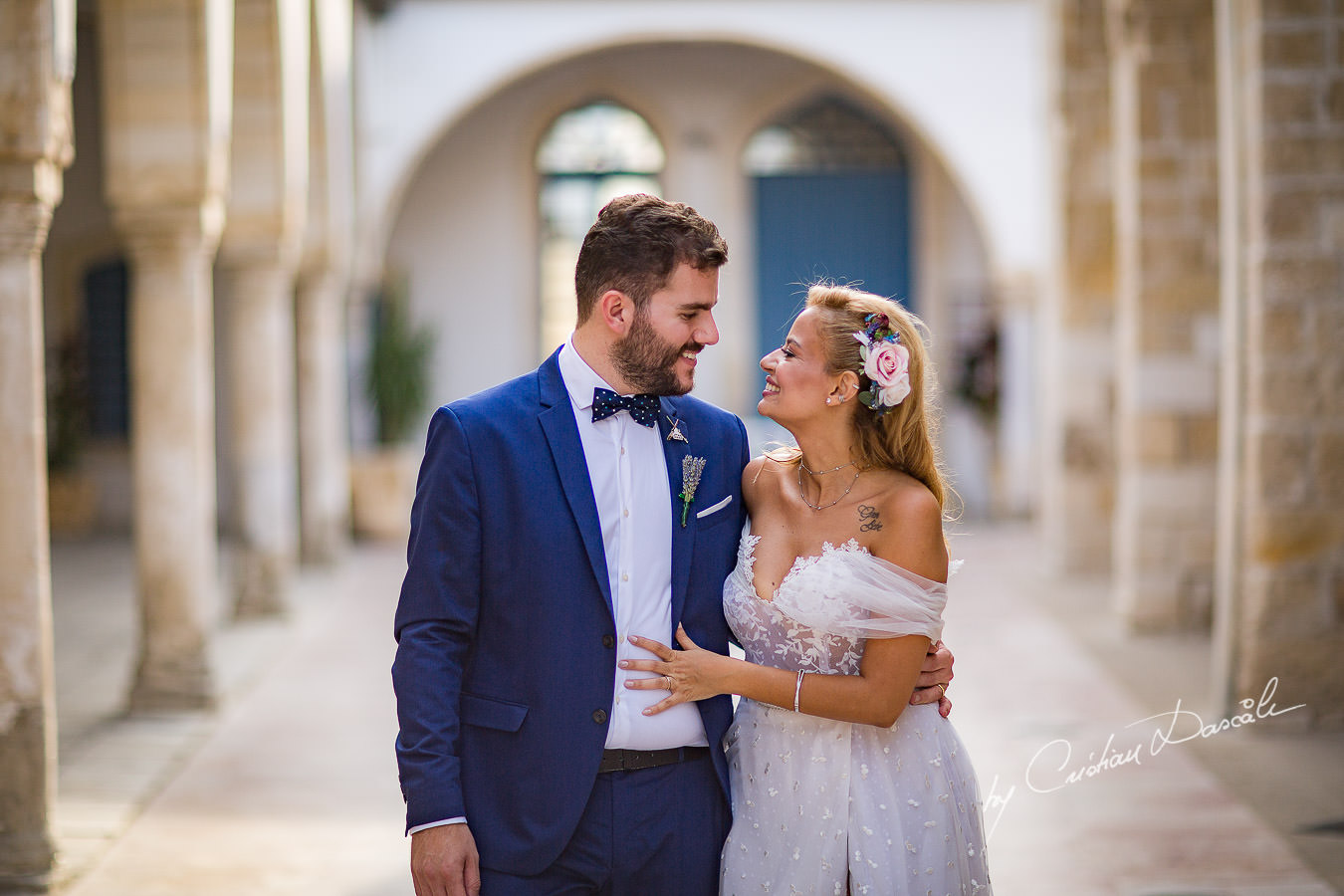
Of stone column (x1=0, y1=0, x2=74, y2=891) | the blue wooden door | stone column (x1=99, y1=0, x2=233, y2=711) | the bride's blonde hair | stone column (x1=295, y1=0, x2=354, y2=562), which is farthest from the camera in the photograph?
the blue wooden door

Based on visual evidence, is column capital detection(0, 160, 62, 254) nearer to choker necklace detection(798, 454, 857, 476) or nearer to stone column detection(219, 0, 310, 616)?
choker necklace detection(798, 454, 857, 476)

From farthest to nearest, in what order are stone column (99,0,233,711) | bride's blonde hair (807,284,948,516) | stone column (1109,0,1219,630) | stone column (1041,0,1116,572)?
stone column (1041,0,1116,572)
stone column (1109,0,1219,630)
stone column (99,0,233,711)
bride's blonde hair (807,284,948,516)

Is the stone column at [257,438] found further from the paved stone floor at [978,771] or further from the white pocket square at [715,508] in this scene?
the white pocket square at [715,508]

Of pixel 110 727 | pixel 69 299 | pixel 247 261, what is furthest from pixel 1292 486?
pixel 69 299

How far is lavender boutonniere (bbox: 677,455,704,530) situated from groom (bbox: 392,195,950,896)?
0.01 m

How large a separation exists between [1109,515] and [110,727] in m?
6.76

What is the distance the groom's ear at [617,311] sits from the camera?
2.19 meters

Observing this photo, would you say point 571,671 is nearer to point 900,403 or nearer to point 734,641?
point 734,641

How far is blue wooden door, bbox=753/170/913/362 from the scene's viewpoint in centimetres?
1483

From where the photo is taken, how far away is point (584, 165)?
14922 mm

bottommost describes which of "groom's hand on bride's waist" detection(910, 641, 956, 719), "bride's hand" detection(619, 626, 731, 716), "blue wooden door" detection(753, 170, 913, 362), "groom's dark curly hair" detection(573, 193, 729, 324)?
"groom's hand on bride's waist" detection(910, 641, 956, 719)

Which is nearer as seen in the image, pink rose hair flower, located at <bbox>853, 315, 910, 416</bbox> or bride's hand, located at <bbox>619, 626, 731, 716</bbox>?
bride's hand, located at <bbox>619, 626, 731, 716</bbox>

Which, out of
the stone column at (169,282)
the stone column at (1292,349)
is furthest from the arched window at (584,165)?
the stone column at (1292,349)

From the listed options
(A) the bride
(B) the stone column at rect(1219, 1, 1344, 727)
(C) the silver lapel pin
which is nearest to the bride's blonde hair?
(A) the bride
